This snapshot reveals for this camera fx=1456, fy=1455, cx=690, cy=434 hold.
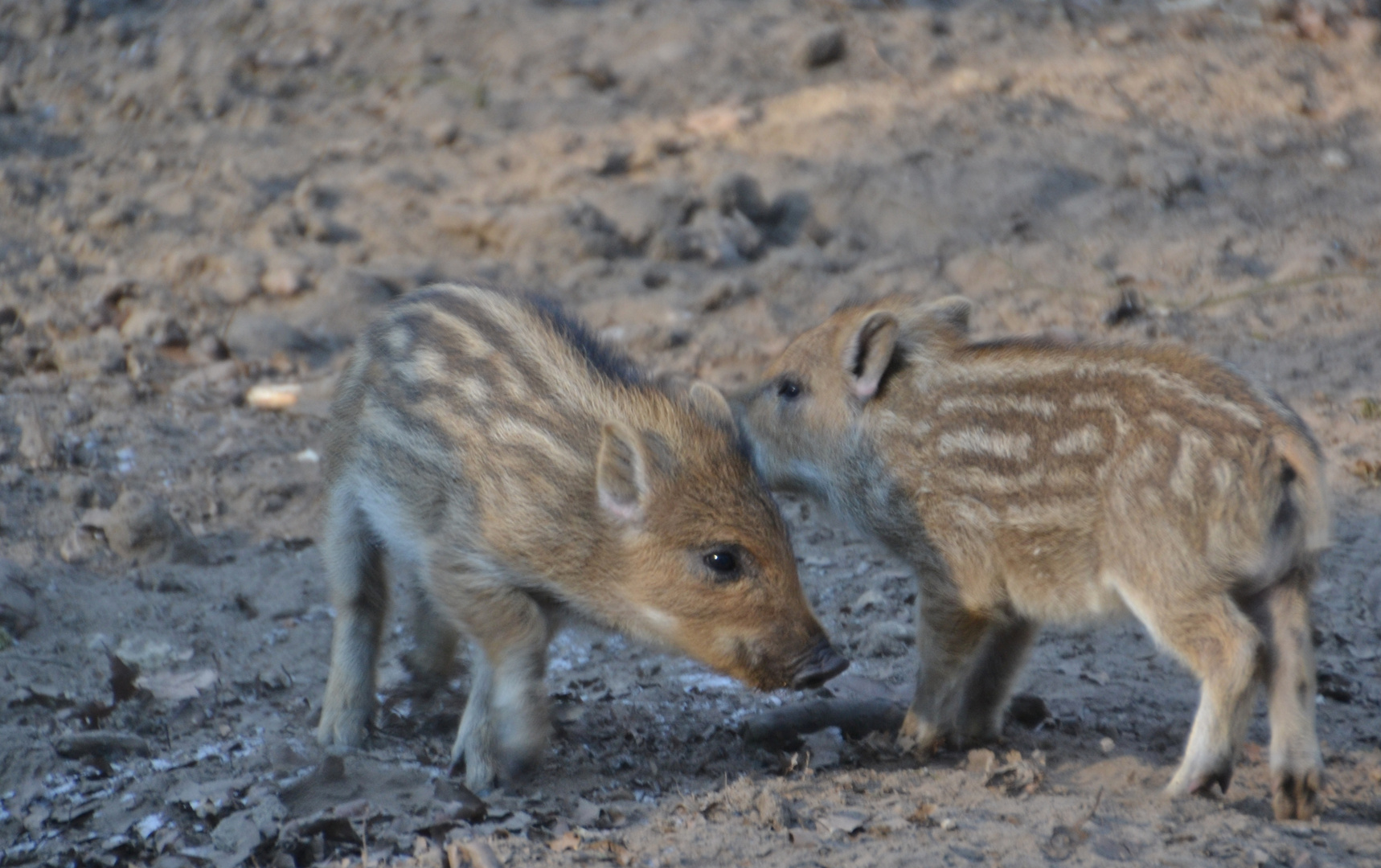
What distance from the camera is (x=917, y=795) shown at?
3904 mm

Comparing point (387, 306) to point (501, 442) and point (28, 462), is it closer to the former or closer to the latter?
point (501, 442)

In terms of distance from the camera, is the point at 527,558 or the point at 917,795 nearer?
the point at 917,795

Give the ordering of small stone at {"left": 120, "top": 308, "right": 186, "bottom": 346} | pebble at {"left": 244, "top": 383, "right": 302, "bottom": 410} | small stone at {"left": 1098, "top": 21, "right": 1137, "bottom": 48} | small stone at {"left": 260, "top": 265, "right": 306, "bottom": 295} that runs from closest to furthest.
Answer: pebble at {"left": 244, "top": 383, "right": 302, "bottom": 410} → small stone at {"left": 120, "top": 308, "right": 186, "bottom": 346} → small stone at {"left": 260, "top": 265, "right": 306, "bottom": 295} → small stone at {"left": 1098, "top": 21, "right": 1137, "bottom": 48}

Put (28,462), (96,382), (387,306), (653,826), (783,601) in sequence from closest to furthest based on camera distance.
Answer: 1. (653,826)
2. (783,601)
3. (387,306)
4. (28,462)
5. (96,382)

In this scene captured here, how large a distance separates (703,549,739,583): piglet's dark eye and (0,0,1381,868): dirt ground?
58 centimetres

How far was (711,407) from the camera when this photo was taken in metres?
4.57

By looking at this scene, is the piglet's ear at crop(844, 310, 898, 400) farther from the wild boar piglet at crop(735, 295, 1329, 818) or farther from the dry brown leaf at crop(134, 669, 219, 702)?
the dry brown leaf at crop(134, 669, 219, 702)

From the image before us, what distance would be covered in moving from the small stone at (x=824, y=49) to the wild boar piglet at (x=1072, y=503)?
13.6 feet

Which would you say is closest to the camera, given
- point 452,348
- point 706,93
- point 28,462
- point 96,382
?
point 452,348

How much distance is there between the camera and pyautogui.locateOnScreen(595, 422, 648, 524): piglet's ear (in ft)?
13.8

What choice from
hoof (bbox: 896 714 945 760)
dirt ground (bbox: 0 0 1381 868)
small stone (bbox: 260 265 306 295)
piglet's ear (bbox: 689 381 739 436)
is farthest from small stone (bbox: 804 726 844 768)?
small stone (bbox: 260 265 306 295)

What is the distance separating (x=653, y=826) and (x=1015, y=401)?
1624 millimetres

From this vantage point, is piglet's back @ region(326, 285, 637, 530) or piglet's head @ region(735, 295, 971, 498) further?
piglet's head @ region(735, 295, 971, 498)

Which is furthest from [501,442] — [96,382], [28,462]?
[96,382]
